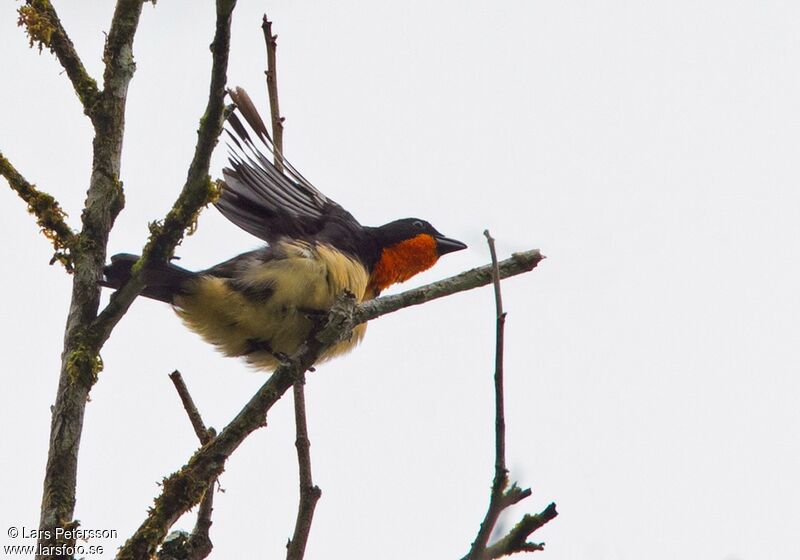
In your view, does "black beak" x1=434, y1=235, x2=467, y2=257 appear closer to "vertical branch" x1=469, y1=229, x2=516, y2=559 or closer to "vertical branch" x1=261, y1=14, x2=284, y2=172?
"vertical branch" x1=261, y1=14, x2=284, y2=172

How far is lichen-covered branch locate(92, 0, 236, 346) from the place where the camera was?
132 inches

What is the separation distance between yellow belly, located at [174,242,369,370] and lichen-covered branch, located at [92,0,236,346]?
2149 millimetres

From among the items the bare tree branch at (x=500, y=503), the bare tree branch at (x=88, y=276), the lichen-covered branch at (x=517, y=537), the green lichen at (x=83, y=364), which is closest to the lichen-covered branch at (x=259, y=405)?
the bare tree branch at (x=88, y=276)

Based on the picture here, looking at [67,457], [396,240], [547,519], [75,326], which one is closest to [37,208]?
[75,326]

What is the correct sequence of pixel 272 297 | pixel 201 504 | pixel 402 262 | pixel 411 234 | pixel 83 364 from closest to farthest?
pixel 83 364 → pixel 201 504 → pixel 272 297 → pixel 402 262 → pixel 411 234

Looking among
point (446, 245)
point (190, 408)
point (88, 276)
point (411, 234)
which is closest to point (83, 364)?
point (88, 276)

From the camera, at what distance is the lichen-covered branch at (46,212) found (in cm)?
364

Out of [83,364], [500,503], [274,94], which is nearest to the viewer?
[500,503]

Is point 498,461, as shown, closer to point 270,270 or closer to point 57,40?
point 57,40

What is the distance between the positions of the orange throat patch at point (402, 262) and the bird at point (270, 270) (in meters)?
0.11

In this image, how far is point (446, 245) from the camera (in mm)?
7352

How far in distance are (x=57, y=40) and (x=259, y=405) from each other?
165 centimetres

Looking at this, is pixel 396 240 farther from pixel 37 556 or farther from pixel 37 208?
pixel 37 556

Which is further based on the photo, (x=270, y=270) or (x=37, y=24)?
(x=270, y=270)
